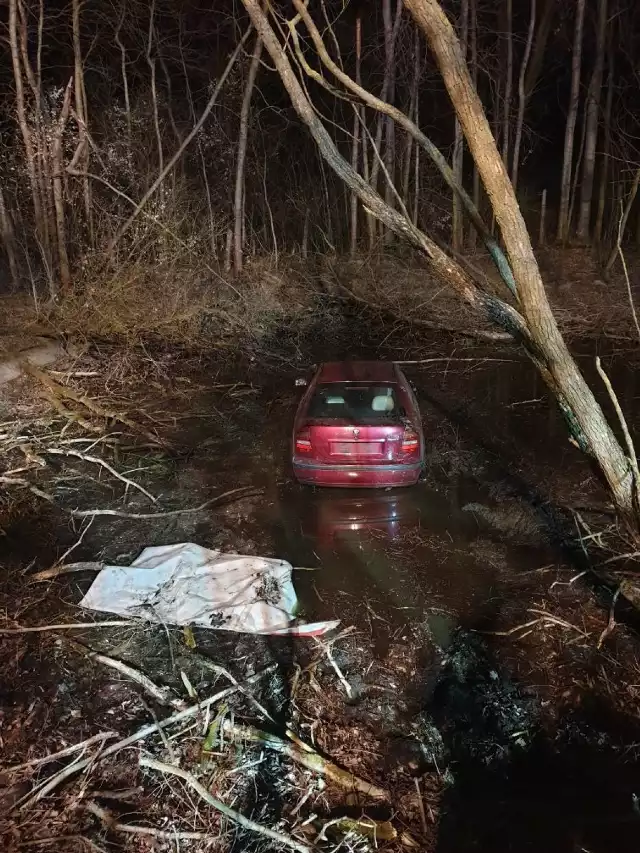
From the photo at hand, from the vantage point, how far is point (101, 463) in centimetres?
843

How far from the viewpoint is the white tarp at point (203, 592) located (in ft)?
17.9

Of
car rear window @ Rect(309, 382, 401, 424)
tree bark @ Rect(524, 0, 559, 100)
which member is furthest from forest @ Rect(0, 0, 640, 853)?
tree bark @ Rect(524, 0, 559, 100)

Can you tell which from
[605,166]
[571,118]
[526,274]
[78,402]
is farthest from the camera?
[571,118]

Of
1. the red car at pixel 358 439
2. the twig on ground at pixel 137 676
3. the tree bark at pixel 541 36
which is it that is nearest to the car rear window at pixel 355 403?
the red car at pixel 358 439

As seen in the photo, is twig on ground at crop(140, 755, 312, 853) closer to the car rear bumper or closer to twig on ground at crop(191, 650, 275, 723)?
twig on ground at crop(191, 650, 275, 723)

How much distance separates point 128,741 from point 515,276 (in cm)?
473

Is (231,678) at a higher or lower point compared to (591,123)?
lower

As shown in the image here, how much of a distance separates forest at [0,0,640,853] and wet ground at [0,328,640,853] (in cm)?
3

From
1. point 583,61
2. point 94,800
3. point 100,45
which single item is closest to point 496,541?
point 94,800

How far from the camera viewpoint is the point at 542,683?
15.5ft

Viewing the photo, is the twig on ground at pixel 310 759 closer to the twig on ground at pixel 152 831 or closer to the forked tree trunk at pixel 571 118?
the twig on ground at pixel 152 831

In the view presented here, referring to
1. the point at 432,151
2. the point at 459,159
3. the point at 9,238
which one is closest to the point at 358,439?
the point at 432,151

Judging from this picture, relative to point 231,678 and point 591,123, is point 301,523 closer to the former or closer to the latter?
point 231,678

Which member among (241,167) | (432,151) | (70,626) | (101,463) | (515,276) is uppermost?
(432,151)
